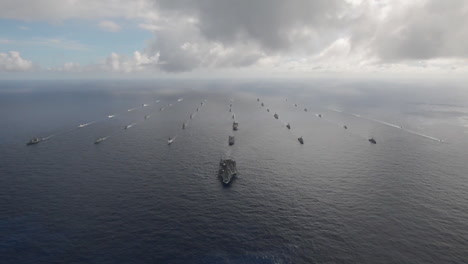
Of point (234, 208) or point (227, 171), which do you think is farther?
point (227, 171)

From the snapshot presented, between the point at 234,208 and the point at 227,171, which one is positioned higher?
the point at 227,171

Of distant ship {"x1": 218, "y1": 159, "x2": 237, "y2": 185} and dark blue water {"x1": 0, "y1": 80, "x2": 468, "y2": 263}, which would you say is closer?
dark blue water {"x1": 0, "y1": 80, "x2": 468, "y2": 263}

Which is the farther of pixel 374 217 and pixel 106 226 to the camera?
pixel 374 217

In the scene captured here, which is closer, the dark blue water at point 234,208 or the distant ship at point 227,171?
the dark blue water at point 234,208

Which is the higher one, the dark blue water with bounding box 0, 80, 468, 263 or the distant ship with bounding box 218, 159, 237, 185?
the distant ship with bounding box 218, 159, 237, 185

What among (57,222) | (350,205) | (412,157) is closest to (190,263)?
(57,222)

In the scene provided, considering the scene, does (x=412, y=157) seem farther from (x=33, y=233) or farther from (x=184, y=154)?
(x=33, y=233)

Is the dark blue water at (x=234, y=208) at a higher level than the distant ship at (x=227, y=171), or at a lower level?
lower

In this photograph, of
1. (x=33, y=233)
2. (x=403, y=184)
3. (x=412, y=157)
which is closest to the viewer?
(x=33, y=233)
